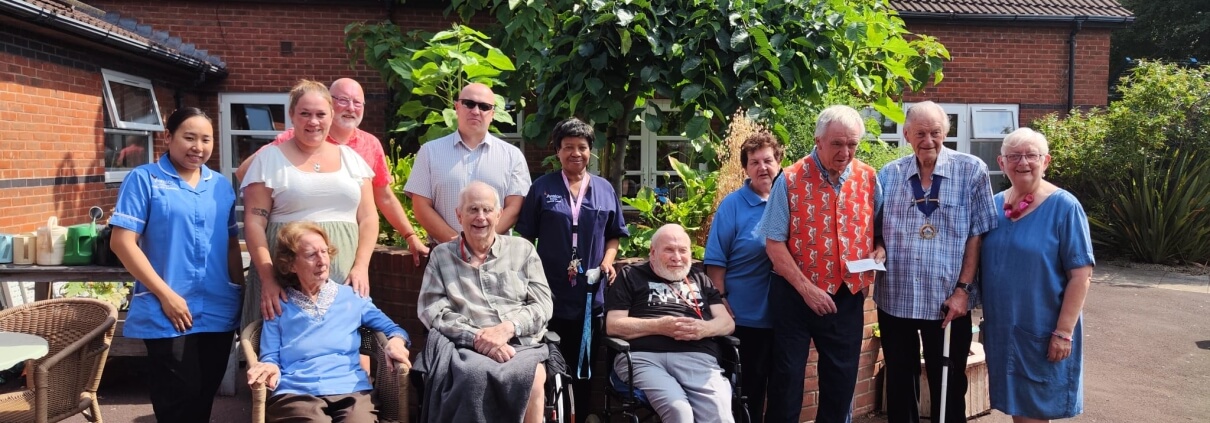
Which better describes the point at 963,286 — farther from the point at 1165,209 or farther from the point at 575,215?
the point at 1165,209

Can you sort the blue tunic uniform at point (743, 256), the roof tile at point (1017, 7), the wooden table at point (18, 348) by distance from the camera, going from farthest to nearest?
the roof tile at point (1017, 7) < the blue tunic uniform at point (743, 256) < the wooden table at point (18, 348)

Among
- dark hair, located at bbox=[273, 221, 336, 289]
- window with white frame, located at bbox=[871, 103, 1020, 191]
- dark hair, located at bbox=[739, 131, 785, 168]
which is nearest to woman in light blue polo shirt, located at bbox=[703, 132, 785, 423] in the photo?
dark hair, located at bbox=[739, 131, 785, 168]

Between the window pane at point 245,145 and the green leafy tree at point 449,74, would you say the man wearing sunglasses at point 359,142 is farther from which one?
the window pane at point 245,145

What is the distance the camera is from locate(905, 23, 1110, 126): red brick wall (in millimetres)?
11414

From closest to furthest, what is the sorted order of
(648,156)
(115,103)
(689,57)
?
(689,57) < (115,103) < (648,156)

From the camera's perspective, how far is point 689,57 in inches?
189

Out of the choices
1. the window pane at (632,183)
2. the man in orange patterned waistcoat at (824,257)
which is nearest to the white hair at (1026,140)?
the man in orange patterned waistcoat at (824,257)

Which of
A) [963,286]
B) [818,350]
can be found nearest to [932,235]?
[963,286]

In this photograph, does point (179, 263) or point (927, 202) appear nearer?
point (179, 263)

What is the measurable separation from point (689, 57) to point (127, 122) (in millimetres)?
6124

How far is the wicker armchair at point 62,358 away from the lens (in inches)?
114

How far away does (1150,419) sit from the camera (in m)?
4.23

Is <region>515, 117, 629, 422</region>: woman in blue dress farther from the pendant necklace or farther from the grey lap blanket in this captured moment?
the pendant necklace

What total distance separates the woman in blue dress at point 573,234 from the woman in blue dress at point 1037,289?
164cm
